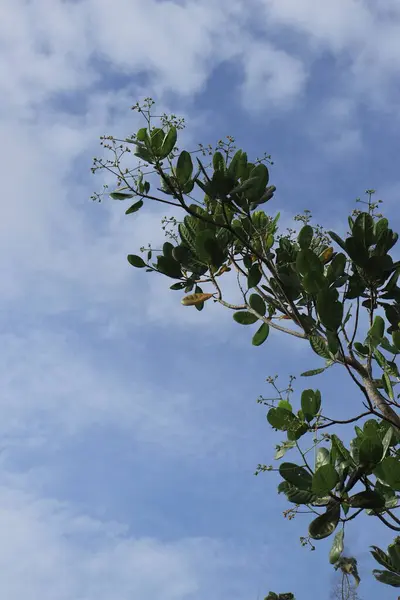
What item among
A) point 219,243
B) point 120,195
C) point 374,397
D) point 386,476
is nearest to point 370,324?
point 374,397

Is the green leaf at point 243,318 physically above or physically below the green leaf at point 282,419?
above

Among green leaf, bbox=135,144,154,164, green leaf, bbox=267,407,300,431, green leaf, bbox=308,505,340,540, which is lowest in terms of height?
green leaf, bbox=308,505,340,540

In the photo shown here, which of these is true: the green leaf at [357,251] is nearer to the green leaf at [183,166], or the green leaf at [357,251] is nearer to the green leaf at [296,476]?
the green leaf at [183,166]

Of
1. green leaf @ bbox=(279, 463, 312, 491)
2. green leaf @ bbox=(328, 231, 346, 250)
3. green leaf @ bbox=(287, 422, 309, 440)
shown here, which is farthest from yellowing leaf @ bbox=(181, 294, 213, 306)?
green leaf @ bbox=(279, 463, 312, 491)

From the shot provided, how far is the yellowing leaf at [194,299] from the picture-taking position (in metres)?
4.01

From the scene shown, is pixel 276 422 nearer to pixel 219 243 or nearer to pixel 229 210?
pixel 219 243

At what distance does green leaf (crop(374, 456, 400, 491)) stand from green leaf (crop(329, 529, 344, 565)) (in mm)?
347

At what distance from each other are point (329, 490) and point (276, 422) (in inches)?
22.6

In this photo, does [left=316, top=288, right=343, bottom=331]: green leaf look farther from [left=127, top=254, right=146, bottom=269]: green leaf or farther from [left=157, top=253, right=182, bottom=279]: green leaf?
[left=127, top=254, right=146, bottom=269]: green leaf

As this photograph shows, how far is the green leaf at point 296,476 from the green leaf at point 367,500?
7.1 inches

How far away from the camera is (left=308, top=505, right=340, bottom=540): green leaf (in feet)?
9.29

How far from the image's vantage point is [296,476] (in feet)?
9.34

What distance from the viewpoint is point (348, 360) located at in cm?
328

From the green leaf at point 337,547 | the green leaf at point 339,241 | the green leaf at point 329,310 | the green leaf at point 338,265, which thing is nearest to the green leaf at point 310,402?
the green leaf at point 329,310
